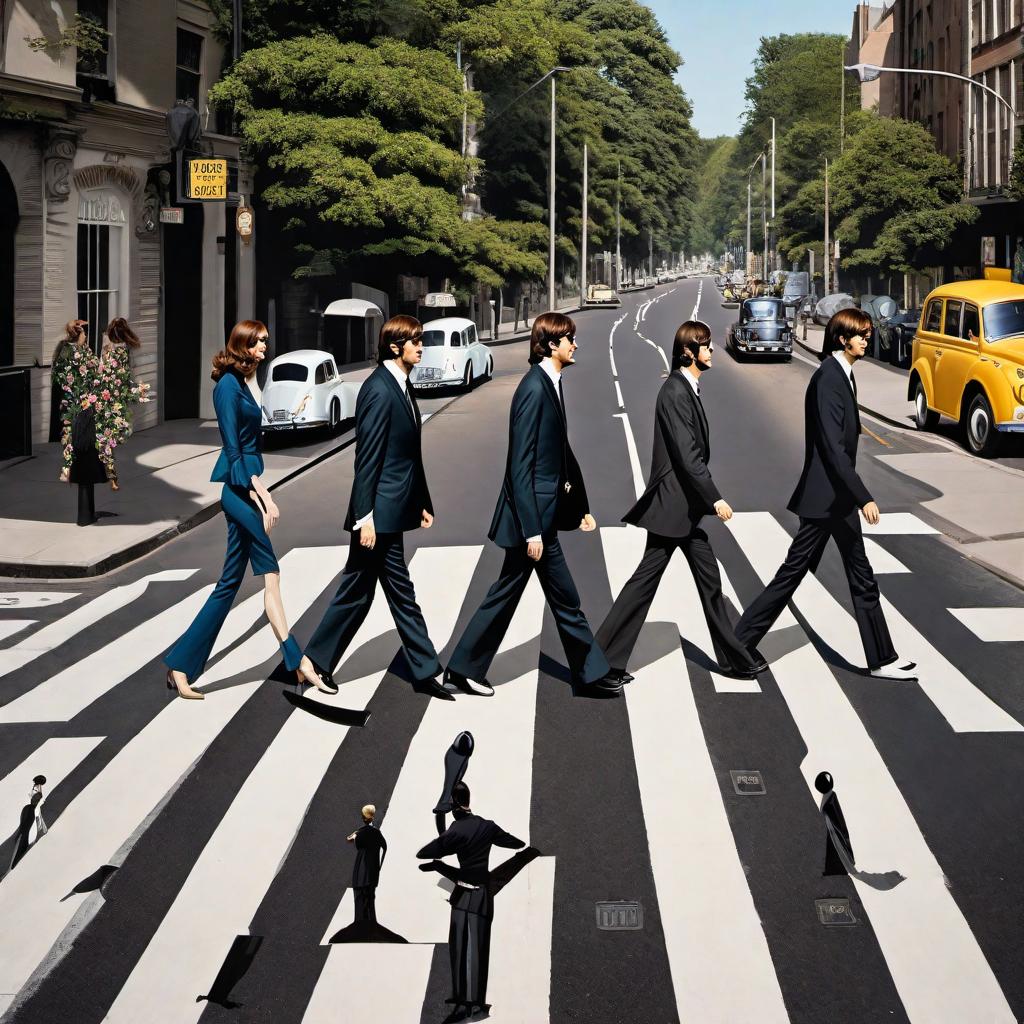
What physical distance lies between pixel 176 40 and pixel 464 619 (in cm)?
1876

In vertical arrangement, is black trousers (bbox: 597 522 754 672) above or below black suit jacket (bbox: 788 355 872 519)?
below

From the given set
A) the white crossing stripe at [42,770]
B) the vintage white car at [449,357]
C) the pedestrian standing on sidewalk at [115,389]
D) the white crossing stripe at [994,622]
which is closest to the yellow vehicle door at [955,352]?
the white crossing stripe at [994,622]

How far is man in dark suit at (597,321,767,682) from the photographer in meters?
8.88

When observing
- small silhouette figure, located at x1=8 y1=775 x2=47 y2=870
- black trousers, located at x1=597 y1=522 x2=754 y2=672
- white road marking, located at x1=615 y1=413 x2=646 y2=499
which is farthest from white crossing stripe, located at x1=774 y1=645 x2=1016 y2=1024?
white road marking, located at x1=615 y1=413 x2=646 y2=499

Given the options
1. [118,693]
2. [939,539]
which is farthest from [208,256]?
[118,693]

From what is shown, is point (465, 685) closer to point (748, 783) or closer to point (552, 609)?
point (552, 609)

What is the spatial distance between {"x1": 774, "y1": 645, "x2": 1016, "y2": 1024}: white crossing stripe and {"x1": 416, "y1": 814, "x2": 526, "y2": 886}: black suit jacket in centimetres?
156

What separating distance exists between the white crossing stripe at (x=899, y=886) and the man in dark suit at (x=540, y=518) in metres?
1.38

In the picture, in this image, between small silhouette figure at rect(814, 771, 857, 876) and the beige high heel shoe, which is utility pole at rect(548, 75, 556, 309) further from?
small silhouette figure at rect(814, 771, 857, 876)

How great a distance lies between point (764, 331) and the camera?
3950cm

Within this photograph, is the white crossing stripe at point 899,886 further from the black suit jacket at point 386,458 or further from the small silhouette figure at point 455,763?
the black suit jacket at point 386,458

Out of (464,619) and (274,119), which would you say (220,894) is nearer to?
(464,619)

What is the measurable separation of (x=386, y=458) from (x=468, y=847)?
12.4 ft

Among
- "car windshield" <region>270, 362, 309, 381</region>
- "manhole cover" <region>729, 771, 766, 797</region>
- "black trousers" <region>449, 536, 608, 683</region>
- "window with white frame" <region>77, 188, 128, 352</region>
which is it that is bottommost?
"manhole cover" <region>729, 771, 766, 797</region>
